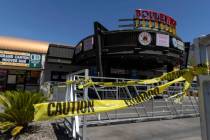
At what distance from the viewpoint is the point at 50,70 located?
87.4ft

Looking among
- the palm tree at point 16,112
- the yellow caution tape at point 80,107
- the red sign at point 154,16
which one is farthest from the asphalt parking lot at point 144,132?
the red sign at point 154,16

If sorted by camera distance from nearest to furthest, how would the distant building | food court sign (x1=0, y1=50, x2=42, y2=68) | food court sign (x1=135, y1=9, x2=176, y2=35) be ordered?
food court sign (x1=0, y1=50, x2=42, y2=68), the distant building, food court sign (x1=135, y1=9, x2=176, y2=35)

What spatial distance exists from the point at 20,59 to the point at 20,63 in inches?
17.2

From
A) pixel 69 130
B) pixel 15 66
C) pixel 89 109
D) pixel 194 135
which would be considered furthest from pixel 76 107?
pixel 15 66

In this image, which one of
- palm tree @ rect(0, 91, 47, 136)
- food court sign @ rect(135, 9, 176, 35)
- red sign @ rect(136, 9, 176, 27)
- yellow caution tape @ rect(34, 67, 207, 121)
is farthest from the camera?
red sign @ rect(136, 9, 176, 27)

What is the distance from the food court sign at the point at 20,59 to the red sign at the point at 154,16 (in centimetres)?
1238

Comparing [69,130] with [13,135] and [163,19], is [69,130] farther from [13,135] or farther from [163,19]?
[163,19]

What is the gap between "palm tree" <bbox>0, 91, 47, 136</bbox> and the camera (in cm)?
638

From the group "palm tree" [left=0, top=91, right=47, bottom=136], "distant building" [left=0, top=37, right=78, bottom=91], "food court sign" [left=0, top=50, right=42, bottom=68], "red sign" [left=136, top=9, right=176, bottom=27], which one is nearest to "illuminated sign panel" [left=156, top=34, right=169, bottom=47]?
"red sign" [left=136, top=9, right=176, bottom=27]

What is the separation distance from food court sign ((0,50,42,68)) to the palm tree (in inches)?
729

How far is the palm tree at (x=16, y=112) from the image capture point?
20.9ft

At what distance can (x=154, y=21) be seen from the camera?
1001 inches

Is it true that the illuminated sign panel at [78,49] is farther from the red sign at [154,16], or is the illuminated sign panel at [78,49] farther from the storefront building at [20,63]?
the red sign at [154,16]

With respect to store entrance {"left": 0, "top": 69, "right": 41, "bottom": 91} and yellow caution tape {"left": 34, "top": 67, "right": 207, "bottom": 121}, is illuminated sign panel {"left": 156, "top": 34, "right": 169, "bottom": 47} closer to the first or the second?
store entrance {"left": 0, "top": 69, "right": 41, "bottom": 91}
